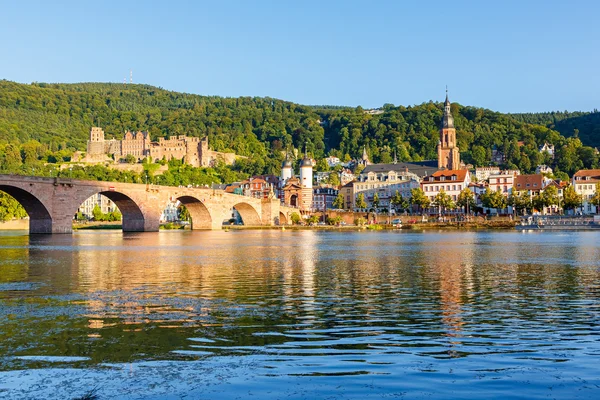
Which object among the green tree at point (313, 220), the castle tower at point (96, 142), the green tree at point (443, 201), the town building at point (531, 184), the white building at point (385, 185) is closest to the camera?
the green tree at point (443, 201)

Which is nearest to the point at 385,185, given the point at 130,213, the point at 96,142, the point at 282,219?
the point at 282,219

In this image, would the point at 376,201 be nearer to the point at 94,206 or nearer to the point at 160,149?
the point at 94,206

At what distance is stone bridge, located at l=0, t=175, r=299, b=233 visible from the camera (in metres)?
63.3

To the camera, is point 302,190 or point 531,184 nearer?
point 531,184

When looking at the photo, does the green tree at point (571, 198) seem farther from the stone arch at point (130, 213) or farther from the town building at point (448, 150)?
the stone arch at point (130, 213)

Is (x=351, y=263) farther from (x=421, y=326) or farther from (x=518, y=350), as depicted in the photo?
(x=518, y=350)

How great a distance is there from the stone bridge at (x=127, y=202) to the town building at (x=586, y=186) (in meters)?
50.3

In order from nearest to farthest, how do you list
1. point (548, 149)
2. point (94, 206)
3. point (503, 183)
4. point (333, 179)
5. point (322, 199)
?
1. point (503, 183)
2. point (322, 199)
3. point (94, 206)
4. point (333, 179)
5. point (548, 149)

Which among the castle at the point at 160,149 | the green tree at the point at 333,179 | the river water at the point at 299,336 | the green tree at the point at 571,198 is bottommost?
the river water at the point at 299,336

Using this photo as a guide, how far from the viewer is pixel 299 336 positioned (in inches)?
537

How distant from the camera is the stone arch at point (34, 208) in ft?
204

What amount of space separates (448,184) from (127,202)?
2543 inches

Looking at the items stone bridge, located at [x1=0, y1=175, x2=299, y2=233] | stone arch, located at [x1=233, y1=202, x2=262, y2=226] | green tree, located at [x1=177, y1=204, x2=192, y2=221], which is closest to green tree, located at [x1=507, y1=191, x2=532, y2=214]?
stone bridge, located at [x1=0, y1=175, x2=299, y2=233]

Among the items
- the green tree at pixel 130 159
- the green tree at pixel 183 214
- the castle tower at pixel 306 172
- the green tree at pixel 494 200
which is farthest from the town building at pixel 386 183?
the green tree at pixel 130 159
